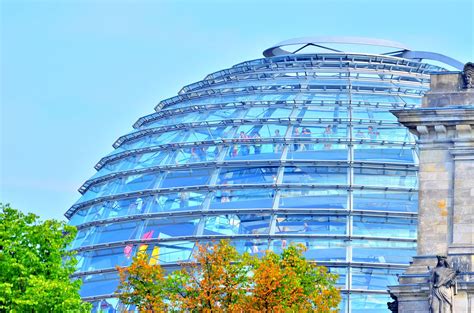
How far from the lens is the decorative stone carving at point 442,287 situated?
192 feet

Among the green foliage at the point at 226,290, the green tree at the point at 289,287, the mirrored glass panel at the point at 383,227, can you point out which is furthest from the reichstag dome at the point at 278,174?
the green foliage at the point at 226,290

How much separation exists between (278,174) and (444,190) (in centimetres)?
3551

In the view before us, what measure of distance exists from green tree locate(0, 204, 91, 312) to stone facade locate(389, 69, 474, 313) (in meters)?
10.3

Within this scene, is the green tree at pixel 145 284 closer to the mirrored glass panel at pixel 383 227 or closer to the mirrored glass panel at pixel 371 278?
the mirrored glass panel at pixel 371 278

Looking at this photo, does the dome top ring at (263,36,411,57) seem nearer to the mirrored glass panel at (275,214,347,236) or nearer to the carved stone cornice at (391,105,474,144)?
the mirrored glass panel at (275,214,347,236)

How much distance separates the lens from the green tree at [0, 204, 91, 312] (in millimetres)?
61094

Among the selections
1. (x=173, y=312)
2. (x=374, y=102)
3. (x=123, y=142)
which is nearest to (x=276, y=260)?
(x=173, y=312)

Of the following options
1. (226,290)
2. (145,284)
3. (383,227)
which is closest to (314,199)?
(383,227)

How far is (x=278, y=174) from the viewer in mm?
96125

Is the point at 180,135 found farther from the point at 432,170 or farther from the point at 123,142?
the point at 432,170

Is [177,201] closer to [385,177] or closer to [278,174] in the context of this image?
[278,174]

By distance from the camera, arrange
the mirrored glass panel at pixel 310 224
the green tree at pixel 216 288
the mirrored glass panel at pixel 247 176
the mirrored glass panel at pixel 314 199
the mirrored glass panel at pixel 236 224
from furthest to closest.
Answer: the mirrored glass panel at pixel 247 176 → the mirrored glass panel at pixel 236 224 → the mirrored glass panel at pixel 314 199 → the mirrored glass panel at pixel 310 224 → the green tree at pixel 216 288

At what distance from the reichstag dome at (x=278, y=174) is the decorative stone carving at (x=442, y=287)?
95.7 ft

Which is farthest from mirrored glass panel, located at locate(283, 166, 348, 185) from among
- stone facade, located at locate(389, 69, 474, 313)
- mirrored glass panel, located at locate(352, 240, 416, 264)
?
stone facade, located at locate(389, 69, 474, 313)
